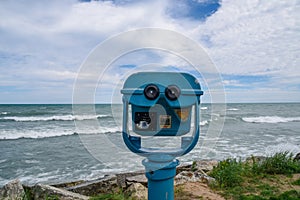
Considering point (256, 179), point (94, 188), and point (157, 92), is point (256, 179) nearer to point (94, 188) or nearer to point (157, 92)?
point (94, 188)

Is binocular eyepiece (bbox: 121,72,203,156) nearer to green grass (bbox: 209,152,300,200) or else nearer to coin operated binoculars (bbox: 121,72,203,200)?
coin operated binoculars (bbox: 121,72,203,200)

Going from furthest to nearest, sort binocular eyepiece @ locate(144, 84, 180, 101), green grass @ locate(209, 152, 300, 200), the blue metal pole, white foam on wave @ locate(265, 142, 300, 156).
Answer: white foam on wave @ locate(265, 142, 300, 156) < green grass @ locate(209, 152, 300, 200) < the blue metal pole < binocular eyepiece @ locate(144, 84, 180, 101)

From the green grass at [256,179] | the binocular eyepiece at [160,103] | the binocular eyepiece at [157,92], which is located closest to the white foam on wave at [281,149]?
the green grass at [256,179]

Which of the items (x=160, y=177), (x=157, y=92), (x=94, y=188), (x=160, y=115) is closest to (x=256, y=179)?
(x=94, y=188)

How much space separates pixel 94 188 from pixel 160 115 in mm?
2733

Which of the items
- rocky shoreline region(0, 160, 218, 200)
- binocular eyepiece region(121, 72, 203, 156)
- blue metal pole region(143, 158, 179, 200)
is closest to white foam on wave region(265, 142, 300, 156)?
rocky shoreline region(0, 160, 218, 200)

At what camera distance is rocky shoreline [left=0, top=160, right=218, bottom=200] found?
3367 millimetres

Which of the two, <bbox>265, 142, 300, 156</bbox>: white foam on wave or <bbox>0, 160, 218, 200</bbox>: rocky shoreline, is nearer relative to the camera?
<bbox>0, 160, 218, 200</bbox>: rocky shoreline

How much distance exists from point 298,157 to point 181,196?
10.1 ft

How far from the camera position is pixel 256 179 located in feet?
13.0

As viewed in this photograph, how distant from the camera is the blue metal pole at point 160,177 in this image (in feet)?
6.14

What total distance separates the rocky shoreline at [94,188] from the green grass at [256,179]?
24cm

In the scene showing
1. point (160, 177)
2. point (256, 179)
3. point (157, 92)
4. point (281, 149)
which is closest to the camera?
point (157, 92)

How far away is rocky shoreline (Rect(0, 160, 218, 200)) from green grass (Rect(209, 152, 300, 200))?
238 millimetres
